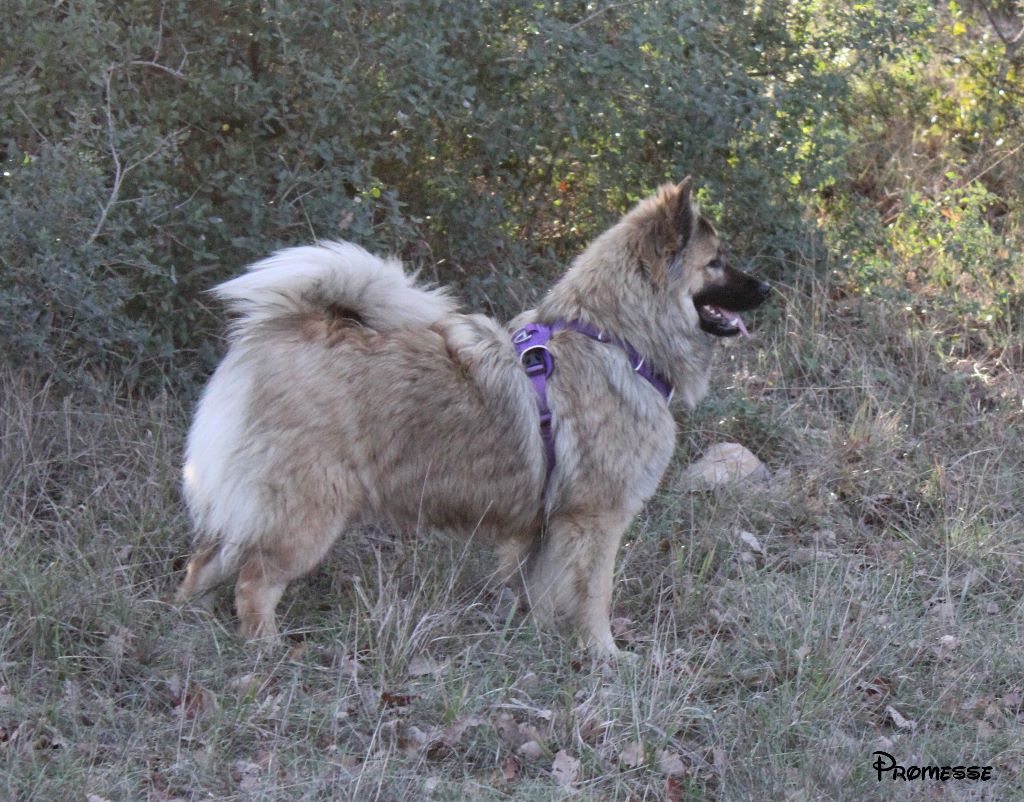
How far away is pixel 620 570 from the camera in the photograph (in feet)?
15.2

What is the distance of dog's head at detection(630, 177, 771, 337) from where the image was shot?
A: 14.5ft

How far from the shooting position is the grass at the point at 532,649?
3389 mm

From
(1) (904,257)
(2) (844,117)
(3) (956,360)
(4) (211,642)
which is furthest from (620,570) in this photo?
(2) (844,117)

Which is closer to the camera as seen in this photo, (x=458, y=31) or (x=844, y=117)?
(x=458, y=31)

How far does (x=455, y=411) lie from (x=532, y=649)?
0.87m

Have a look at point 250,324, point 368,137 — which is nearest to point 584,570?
point 250,324

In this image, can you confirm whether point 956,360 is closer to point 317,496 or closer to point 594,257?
point 594,257

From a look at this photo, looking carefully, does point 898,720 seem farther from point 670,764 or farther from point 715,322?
point 715,322

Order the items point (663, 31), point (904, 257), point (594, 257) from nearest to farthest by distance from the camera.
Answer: point (594, 257), point (663, 31), point (904, 257)

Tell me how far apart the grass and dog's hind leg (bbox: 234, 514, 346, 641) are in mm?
121

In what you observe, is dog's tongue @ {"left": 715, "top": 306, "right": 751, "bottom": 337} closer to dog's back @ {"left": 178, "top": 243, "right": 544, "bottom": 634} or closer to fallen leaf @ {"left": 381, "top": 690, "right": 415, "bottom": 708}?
dog's back @ {"left": 178, "top": 243, "right": 544, "bottom": 634}

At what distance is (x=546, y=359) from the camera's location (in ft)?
14.1

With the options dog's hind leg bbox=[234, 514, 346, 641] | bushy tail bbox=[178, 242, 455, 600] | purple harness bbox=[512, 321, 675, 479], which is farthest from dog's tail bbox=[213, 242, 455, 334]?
dog's hind leg bbox=[234, 514, 346, 641]

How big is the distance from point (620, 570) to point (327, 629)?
1207mm
